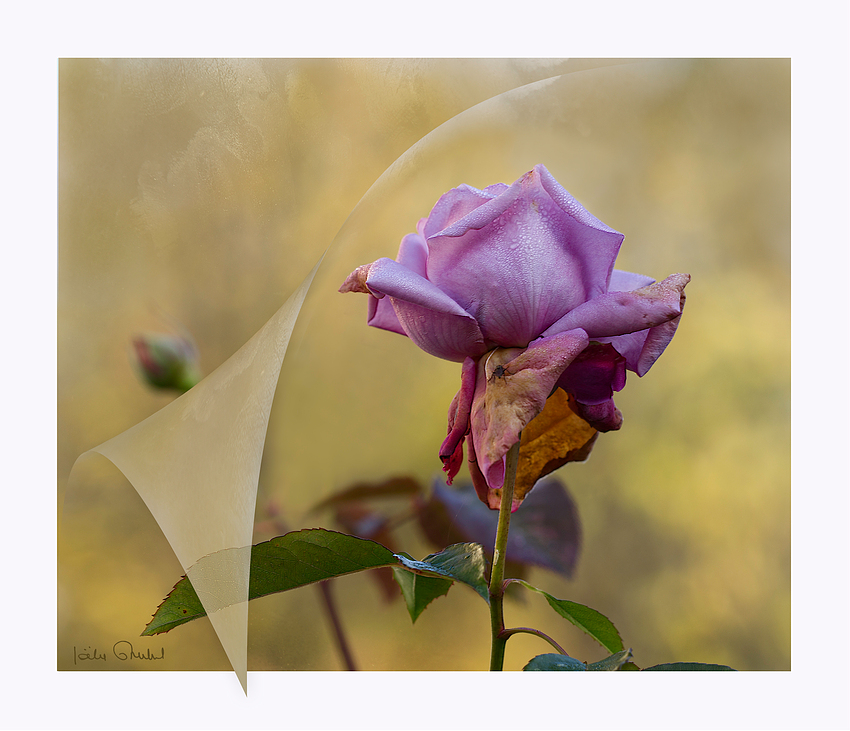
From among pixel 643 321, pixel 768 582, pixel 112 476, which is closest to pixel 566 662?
pixel 643 321

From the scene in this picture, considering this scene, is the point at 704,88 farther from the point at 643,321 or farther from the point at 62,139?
the point at 62,139

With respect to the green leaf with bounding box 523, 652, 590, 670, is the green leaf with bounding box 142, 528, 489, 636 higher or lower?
higher

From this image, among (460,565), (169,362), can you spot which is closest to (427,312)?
(460,565)

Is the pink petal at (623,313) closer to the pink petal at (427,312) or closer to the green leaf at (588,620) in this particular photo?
the pink petal at (427,312)

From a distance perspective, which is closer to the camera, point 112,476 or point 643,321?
point 643,321

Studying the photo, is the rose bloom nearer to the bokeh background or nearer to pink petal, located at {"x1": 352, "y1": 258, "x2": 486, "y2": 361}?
pink petal, located at {"x1": 352, "y1": 258, "x2": 486, "y2": 361}
